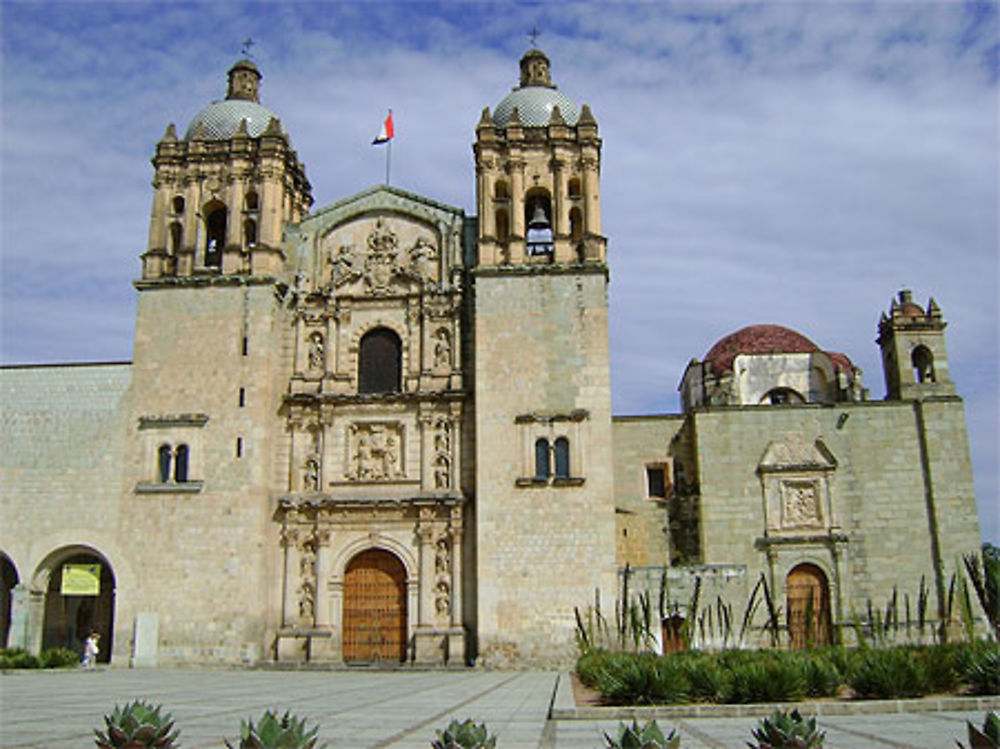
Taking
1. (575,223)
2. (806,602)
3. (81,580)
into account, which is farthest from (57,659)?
(806,602)

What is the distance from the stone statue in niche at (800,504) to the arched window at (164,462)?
15.8 meters

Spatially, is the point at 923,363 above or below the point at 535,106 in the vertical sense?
below

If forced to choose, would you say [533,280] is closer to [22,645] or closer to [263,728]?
[22,645]

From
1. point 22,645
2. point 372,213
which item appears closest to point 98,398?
point 22,645

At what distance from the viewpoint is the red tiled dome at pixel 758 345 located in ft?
104

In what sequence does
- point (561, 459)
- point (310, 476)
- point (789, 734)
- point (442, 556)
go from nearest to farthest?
point (789, 734) → point (561, 459) → point (442, 556) → point (310, 476)

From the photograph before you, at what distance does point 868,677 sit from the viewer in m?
12.2

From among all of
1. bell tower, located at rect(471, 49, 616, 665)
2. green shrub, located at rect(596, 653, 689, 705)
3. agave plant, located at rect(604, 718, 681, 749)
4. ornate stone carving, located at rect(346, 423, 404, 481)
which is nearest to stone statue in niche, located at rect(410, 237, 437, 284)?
bell tower, located at rect(471, 49, 616, 665)

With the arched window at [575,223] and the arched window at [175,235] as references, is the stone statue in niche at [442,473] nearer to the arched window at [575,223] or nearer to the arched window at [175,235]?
the arched window at [575,223]

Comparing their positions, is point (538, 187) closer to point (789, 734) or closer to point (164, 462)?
point (164, 462)

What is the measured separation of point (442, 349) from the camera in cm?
2525

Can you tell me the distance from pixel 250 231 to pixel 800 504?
1653 centimetres

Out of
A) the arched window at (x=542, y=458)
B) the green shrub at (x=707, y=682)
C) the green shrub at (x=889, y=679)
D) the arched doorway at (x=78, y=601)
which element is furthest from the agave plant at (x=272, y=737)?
the arched doorway at (x=78, y=601)

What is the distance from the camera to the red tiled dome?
3177cm
